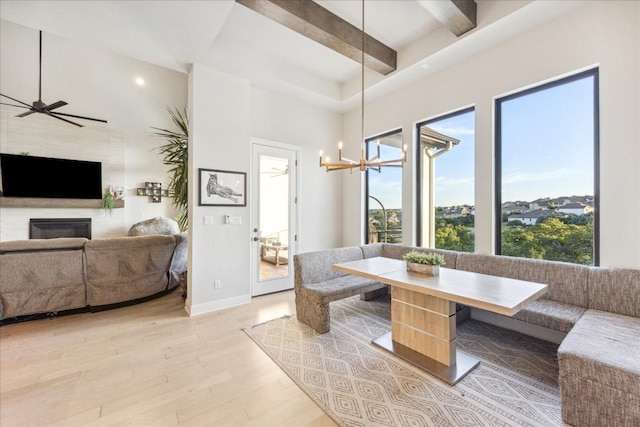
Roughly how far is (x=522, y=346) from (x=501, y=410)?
3.76 feet

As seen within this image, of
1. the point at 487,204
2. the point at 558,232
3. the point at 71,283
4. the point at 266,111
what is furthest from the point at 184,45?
the point at 558,232

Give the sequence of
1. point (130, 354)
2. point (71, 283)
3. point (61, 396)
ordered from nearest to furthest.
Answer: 1. point (61, 396)
2. point (130, 354)
3. point (71, 283)

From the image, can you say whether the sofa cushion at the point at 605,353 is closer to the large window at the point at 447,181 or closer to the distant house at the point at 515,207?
the distant house at the point at 515,207

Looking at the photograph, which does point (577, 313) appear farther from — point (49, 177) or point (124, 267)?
point (49, 177)

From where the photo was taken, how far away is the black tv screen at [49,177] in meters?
5.49

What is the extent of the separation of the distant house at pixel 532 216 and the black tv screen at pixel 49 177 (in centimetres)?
833

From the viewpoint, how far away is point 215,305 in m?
3.70

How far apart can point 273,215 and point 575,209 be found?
3.88 m

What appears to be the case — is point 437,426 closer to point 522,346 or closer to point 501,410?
point 501,410

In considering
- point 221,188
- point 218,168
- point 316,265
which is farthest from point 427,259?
point 218,168

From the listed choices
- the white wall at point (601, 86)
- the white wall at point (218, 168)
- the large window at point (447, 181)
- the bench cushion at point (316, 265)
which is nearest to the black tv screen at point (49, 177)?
the white wall at point (218, 168)

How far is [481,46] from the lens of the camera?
10.7 feet

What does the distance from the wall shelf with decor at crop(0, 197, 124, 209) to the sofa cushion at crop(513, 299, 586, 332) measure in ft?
27.0

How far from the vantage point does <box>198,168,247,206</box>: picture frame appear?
11.8 feet
